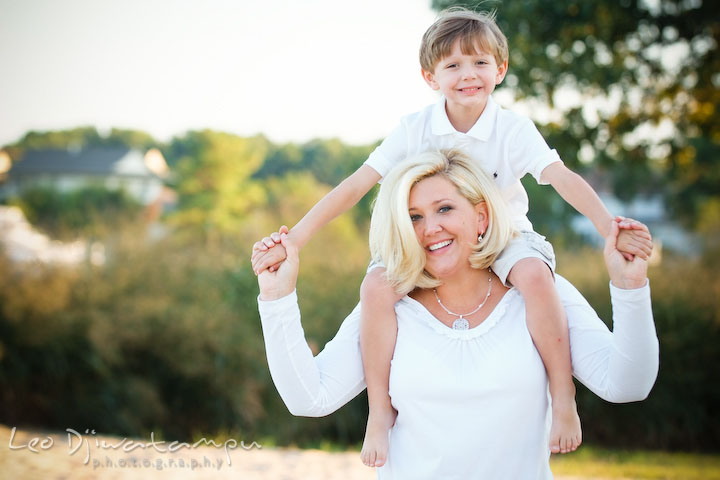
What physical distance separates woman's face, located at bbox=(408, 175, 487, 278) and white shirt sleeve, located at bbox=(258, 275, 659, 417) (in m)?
0.38

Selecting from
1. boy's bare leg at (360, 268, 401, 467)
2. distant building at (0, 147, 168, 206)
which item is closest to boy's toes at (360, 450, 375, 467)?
boy's bare leg at (360, 268, 401, 467)

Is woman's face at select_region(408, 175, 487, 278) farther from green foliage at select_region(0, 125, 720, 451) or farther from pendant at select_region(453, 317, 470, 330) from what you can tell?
green foliage at select_region(0, 125, 720, 451)

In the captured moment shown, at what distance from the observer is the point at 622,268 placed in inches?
67.4

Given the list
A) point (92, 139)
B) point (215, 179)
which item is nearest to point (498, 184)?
point (215, 179)

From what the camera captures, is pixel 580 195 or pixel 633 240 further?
pixel 580 195

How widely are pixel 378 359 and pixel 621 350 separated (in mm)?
703

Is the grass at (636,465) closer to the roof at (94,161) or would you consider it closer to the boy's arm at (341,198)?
the boy's arm at (341,198)

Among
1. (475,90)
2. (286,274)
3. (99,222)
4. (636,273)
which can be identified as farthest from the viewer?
(99,222)

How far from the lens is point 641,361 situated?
1738mm

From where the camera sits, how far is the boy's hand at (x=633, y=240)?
66.8 inches

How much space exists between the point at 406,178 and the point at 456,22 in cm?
75

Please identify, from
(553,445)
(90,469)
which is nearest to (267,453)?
(90,469)

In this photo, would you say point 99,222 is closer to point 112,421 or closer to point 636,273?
point 112,421

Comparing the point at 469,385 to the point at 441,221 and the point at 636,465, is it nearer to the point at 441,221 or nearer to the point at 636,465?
the point at 441,221
